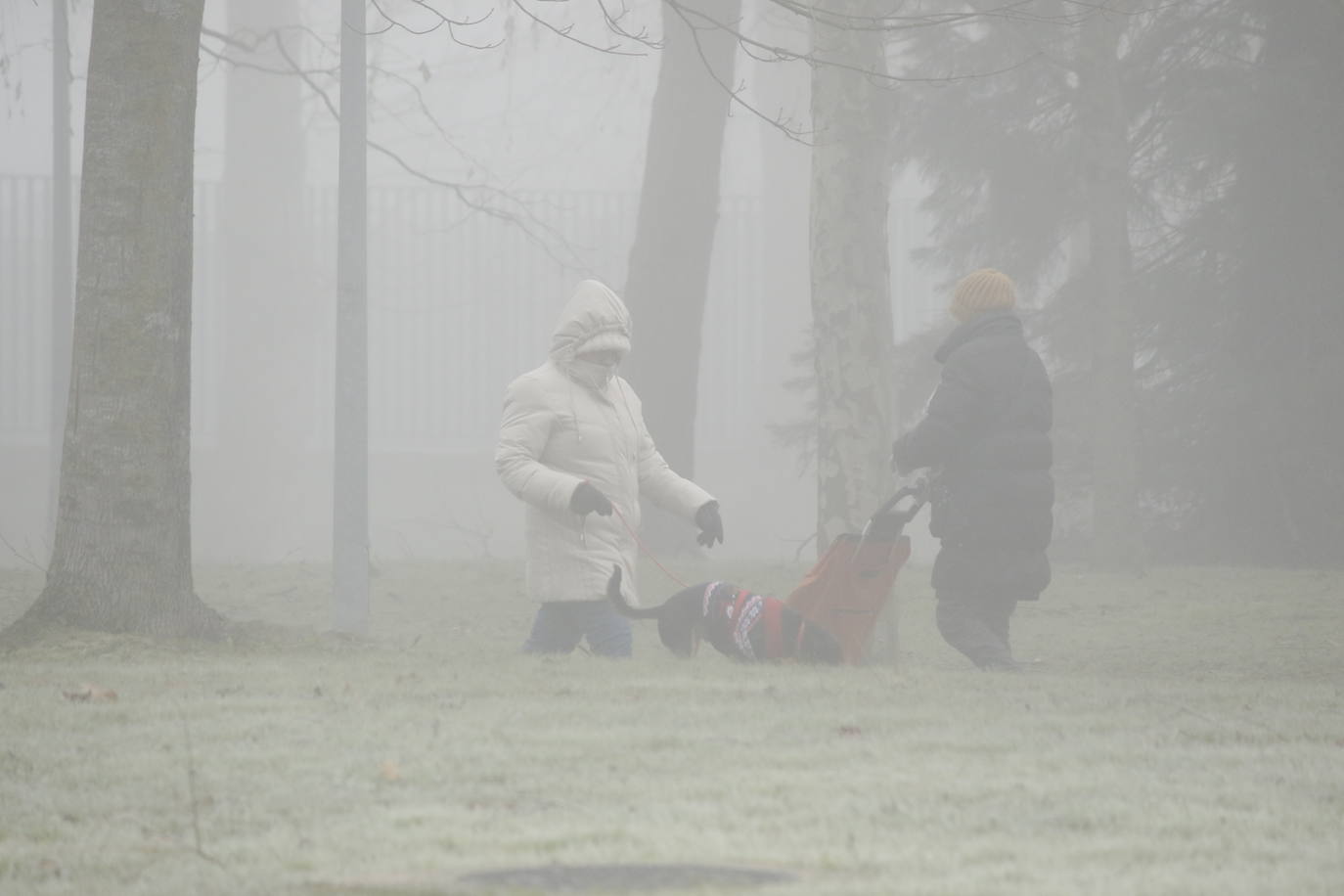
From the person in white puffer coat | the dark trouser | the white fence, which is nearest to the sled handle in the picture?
the dark trouser

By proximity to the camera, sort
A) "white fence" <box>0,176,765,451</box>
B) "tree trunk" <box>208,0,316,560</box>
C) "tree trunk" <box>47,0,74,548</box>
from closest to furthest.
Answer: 1. "tree trunk" <box>47,0,74,548</box>
2. "tree trunk" <box>208,0,316,560</box>
3. "white fence" <box>0,176,765,451</box>

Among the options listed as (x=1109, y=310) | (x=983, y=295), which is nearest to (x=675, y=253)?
(x=1109, y=310)

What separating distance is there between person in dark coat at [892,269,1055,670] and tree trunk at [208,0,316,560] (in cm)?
1869

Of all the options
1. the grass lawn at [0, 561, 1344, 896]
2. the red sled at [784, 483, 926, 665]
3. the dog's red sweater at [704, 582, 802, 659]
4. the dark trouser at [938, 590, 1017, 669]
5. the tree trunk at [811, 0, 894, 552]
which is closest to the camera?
the grass lawn at [0, 561, 1344, 896]

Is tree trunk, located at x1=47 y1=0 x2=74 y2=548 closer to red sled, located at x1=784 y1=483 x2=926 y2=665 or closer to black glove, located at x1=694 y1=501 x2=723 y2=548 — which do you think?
black glove, located at x1=694 y1=501 x2=723 y2=548

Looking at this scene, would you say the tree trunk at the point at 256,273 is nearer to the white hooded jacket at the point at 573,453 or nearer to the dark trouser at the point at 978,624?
the white hooded jacket at the point at 573,453

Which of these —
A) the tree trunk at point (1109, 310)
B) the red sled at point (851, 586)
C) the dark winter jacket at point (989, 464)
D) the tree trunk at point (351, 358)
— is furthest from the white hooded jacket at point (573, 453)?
the tree trunk at point (1109, 310)

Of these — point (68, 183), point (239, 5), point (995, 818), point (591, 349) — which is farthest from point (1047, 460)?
point (239, 5)

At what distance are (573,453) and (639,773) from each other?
3.12 meters

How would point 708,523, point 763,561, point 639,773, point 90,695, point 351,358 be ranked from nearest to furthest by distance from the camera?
point 639,773
point 90,695
point 708,523
point 351,358
point 763,561

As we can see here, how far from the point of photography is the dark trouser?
826 centimetres

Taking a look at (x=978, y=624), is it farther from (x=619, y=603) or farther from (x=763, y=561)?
(x=763, y=561)

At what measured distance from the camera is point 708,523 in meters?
7.94

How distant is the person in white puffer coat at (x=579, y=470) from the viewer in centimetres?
795
